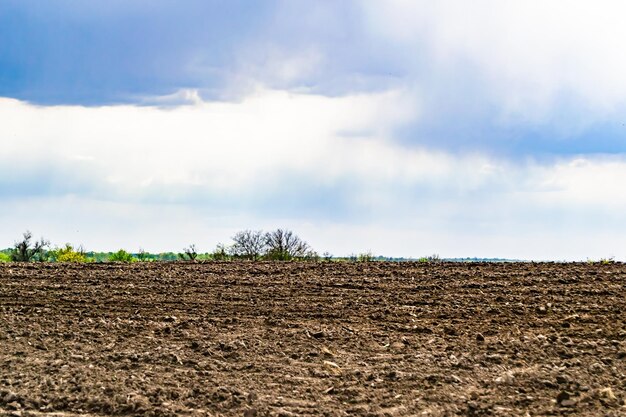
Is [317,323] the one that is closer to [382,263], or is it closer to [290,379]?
[290,379]

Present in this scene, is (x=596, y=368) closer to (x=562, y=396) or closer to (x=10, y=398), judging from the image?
(x=562, y=396)

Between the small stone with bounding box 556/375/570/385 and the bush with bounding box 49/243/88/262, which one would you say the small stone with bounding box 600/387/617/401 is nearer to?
the small stone with bounding box 556/375/570/385

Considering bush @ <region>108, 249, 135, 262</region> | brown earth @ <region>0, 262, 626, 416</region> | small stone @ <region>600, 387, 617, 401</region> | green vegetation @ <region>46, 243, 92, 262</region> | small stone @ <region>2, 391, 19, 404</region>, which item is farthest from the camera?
green vegetation @ <region>46, 243, 92, 262</region>

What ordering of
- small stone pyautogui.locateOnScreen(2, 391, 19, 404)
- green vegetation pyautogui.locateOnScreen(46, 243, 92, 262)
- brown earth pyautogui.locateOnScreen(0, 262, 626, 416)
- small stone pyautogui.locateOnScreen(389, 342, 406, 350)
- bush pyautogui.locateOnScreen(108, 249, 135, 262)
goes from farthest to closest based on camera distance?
1. green vegetation pyautogui.locateOnScreen(46, 243, 92, 262)
2. bush pyautogui.locateOnScreen(108, 249, 135, 262)
3. small stone pyautogui.locateOnScreen(389, 342, 406, 350)
4. small stone pyautogui.locateOnScreen(2, 391, 19, 404)
5. brown earth pyautogui.locateOnScreen(0, 262, 626, 416)

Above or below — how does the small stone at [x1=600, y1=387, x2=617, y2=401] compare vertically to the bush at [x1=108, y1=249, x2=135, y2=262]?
below

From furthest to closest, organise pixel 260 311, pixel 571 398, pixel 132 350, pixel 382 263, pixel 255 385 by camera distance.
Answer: pixel 382 263
pixel 260 311
pixel 132 350
pixel 255 385
pixel 571 398

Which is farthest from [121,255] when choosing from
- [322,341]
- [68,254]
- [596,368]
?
[596,368]

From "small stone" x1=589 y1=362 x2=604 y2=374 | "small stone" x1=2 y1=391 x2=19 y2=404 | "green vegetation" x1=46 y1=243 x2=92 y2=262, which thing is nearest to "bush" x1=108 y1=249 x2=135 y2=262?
"green vegetation" x1=46 y1=243 x2=92 y2=262

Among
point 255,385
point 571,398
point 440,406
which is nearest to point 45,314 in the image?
point 255,385

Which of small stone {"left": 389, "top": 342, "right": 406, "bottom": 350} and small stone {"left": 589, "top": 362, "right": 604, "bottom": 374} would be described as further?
small stone {"left": 389, "top": 342, "right": 406, "bottom": 350}

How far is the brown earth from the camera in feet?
22.5

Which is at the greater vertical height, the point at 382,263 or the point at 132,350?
the point at 382,263

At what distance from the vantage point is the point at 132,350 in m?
8.72

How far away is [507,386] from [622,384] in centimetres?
105
